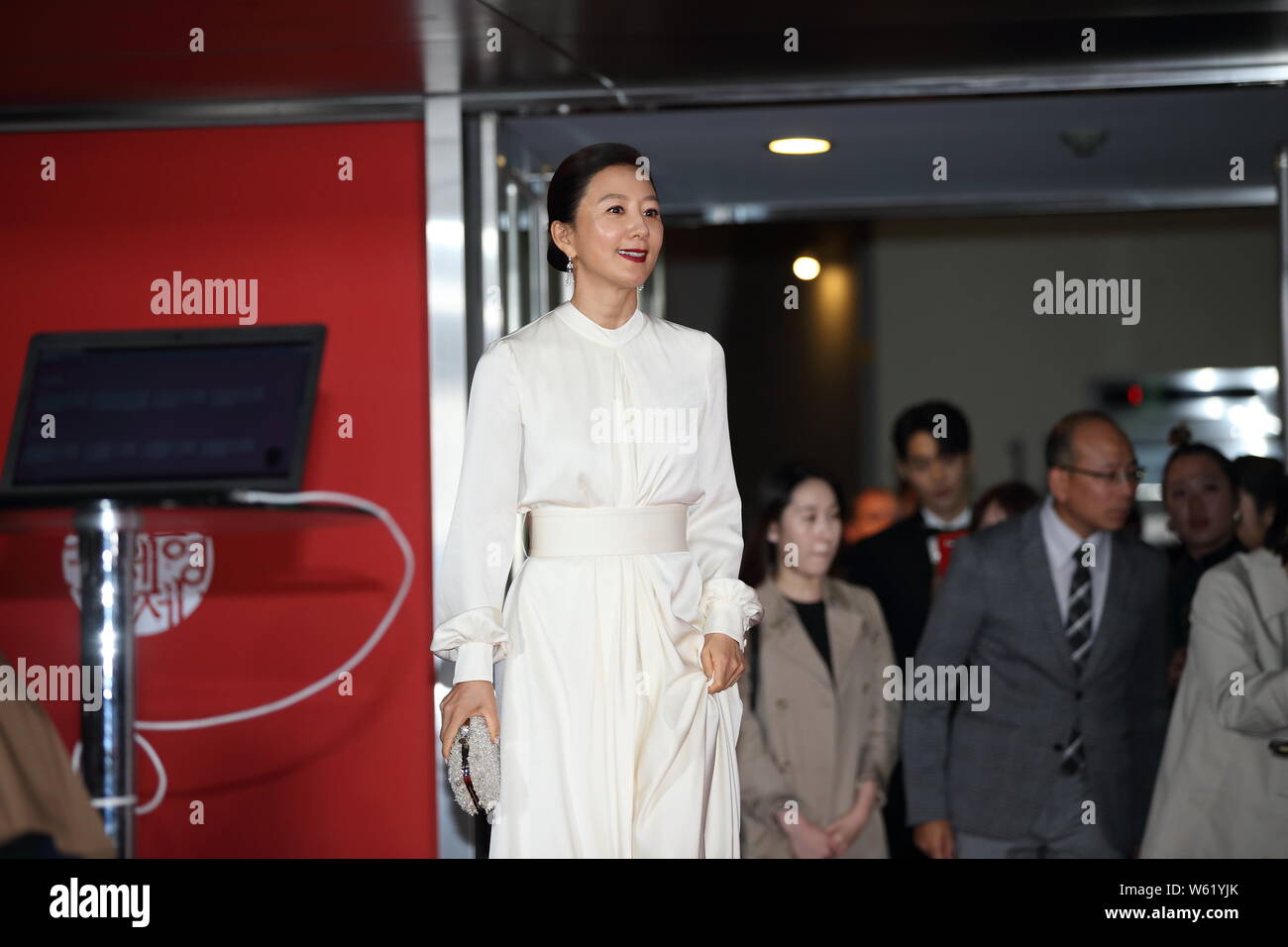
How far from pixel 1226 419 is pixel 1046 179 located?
3502mm

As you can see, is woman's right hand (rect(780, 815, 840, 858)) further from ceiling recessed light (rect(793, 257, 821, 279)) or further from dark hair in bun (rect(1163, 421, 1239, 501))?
ceiling recessed light (rect(793, 257, 821, 279))

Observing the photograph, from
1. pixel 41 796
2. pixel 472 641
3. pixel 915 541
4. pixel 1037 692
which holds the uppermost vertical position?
pixel 915 541

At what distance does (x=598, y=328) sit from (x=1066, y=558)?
4.72 feet

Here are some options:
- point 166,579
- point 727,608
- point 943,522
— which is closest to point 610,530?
point 727,608

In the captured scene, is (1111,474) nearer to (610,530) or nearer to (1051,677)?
(1051,677)

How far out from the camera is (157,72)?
12.0 feet

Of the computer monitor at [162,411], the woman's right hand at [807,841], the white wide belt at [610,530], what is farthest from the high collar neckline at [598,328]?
the woman's right hand at [807,841]

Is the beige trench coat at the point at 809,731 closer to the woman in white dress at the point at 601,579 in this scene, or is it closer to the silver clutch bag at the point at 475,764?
the woman in white dress at the point at 601,579

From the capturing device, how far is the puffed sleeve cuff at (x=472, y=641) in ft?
7.43

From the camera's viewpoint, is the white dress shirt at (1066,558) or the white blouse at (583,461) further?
the white dress shirt at (1066,558)

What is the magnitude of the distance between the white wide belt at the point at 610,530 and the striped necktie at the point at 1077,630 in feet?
4.31

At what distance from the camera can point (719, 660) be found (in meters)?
2.31

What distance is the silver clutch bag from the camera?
2.26m

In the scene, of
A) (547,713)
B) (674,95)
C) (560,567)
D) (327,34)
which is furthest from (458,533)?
(674,95)
